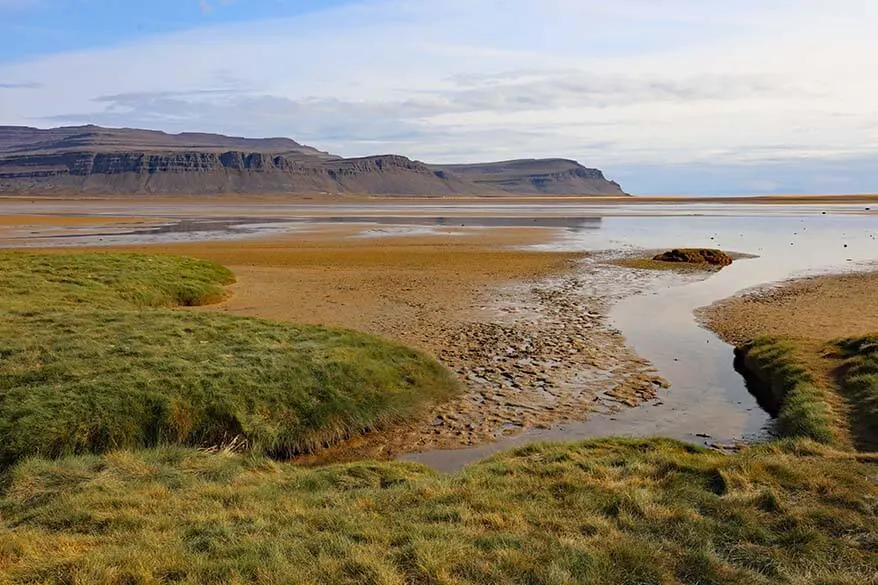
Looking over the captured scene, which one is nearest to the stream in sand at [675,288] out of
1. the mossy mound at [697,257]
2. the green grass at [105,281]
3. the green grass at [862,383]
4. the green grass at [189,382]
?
the mossy mound at [697,257]

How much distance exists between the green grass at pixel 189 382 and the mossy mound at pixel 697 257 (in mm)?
20952

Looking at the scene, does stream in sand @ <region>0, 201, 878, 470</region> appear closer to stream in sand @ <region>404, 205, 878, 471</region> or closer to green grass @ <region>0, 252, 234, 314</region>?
stream in sand @ <region>404, 205, 878, 471</region>

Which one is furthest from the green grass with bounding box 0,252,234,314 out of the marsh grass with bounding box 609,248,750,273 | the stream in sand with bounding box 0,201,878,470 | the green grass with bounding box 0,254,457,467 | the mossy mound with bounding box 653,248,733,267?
the mossy mound with bounding box 653,248,733,267

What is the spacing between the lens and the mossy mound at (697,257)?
101 feet

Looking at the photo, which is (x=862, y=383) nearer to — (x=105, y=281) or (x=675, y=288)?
(x=675, y=288)

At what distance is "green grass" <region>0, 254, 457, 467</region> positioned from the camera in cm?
930

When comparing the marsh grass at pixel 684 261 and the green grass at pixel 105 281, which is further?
the marsh grass at pixel 684 261

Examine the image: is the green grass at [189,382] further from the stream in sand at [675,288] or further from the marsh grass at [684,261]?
the marsh grass at [684,261]

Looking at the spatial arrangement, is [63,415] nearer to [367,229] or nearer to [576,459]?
[576,459]

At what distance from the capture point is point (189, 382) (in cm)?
1041

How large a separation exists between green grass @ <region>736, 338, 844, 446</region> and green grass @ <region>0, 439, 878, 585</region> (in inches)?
55.2

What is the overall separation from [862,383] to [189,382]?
11.0 m

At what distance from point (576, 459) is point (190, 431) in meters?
5.51

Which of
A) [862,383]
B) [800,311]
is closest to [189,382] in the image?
[862,383]
